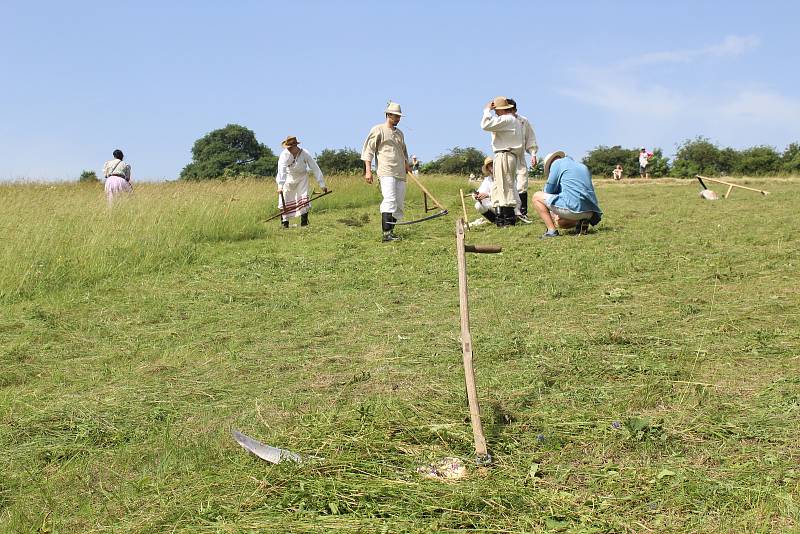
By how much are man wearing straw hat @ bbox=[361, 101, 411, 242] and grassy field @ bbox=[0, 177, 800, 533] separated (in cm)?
155

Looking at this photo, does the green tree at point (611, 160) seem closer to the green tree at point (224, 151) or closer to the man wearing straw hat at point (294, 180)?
the green tree at point (224, 151)

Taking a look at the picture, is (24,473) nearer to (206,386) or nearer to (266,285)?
(206,386)

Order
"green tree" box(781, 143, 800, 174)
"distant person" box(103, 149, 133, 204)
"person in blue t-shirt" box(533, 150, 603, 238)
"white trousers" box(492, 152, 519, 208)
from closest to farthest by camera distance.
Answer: "person in blue t-shirt" box(533, 150, 603, 238)
"white trousers" box(492, 152, 519, 208)
"distant person" box(103, 149, 133, 204)
"green tree" box(781, 143, 800, 174)

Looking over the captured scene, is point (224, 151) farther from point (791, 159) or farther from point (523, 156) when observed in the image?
point (523, 156)

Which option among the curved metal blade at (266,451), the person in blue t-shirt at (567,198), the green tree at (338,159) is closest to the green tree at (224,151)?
the green tree at (338,159)

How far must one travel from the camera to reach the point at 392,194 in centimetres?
994

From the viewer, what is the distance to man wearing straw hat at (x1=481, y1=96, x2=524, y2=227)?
9859mm

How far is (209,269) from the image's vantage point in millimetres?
8414

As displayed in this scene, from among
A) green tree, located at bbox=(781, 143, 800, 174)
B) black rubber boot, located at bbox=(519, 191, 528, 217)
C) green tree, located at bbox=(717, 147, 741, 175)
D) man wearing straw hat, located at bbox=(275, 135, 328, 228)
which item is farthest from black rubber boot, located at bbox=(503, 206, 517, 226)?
green tree, located at bbox=(717, 147, 741, 175)

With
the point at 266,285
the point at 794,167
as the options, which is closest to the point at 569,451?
the point at 266,285

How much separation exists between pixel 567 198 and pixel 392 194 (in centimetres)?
234

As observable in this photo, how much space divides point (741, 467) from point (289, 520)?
5.50ft

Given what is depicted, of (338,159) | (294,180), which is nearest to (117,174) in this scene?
(294,180)

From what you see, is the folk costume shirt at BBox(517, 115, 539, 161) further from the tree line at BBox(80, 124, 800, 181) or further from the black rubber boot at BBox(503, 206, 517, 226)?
the tree line at BBox(80, 124, 800, 181)
